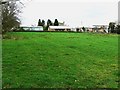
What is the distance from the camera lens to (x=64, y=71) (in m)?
14.5

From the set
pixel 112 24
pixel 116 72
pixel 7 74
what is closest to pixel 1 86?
pixel 7 74

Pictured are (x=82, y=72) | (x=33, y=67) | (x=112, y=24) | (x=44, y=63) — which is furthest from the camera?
(x=112, y=24)

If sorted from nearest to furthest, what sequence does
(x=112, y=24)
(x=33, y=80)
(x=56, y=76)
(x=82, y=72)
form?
(x=33, y=80)
(x=56, y=76)
(x=82, y=72)
(x=112, y=24)

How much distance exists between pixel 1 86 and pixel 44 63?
643cm

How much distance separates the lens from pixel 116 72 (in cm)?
1455

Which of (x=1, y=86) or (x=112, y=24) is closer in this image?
(x=1, y=86)

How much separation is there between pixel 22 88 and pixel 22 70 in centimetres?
407

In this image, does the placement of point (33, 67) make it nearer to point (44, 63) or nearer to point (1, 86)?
point (44, 63)

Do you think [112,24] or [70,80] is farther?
[112,24]

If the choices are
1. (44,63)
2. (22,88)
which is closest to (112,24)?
(44,63)

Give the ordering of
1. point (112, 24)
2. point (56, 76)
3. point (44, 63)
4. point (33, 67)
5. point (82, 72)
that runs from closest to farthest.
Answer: point (56, 76), point (82, 72), point (33, 67), point (44, 63), point (112, 24)

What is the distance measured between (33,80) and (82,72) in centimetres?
295

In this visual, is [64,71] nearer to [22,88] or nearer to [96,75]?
[96,75]

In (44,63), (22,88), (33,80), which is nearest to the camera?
(22,88)
